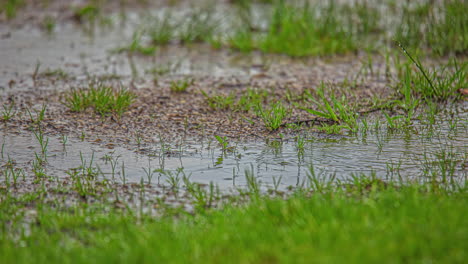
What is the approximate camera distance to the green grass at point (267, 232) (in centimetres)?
259

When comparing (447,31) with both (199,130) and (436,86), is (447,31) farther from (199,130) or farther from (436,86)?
(199,130)

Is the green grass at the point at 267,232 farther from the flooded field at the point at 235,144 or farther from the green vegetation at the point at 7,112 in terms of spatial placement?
the green vegetation at the point at 7,112

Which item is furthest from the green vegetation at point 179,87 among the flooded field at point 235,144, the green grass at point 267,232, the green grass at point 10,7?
the green grass at point 10,7

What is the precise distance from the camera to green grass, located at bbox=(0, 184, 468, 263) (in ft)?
8.48

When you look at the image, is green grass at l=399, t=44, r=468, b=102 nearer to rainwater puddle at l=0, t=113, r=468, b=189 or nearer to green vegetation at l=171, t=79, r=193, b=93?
rainwater puddle at l=0, t=113, r=468, b=189

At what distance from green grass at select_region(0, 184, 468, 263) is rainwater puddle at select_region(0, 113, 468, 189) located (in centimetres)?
→ 48

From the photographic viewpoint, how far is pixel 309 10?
8.29 m

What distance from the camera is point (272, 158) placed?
4199 mm

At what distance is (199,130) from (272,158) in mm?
898

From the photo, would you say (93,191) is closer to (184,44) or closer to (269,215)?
(269,215)

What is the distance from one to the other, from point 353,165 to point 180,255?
174cm

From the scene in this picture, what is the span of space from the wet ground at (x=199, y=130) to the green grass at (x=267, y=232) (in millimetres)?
513

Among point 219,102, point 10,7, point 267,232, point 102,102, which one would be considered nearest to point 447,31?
point 219,102

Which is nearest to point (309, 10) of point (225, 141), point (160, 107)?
point (160, 107)
